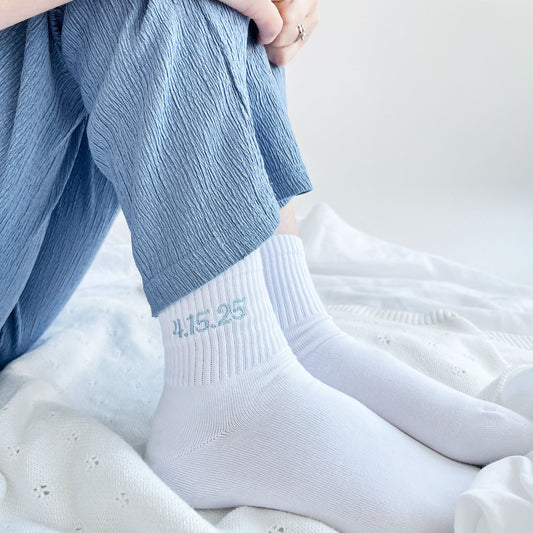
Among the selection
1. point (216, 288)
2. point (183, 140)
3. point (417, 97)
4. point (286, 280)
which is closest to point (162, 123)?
point (183, 140)

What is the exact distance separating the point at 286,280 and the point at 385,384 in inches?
5.6

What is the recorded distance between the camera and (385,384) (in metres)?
0.73

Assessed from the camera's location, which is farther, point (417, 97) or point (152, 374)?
point (417, 97)

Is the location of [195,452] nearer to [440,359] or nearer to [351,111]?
[440,359]

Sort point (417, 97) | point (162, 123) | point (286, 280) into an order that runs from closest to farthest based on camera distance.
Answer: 1. point (162, 123)
2. point (286, 280)
3. point (417, 97)

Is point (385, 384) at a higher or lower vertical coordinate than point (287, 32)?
lower

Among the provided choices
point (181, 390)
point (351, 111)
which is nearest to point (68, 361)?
point (181, 390)

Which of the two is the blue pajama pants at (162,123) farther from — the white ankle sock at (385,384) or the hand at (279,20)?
the white ankle sock at (385,384)

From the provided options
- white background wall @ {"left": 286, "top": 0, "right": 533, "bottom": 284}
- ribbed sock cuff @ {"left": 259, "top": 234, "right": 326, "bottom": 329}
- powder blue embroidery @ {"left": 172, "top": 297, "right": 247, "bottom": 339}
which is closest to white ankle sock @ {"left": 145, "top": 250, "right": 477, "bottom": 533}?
powder blue embroidery @ {"left": 172, "top": 297, "right": 247, "bottom": 339}

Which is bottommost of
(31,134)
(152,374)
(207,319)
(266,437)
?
(152,374)

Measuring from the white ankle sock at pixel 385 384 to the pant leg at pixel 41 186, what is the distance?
189mm

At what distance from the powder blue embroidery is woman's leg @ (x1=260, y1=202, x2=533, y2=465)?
0.54 feet

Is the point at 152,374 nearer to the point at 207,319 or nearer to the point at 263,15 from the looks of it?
the point at 207,319

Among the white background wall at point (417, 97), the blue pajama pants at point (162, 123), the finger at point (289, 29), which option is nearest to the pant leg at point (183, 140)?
the blue pajama pants at point (162, 123)
